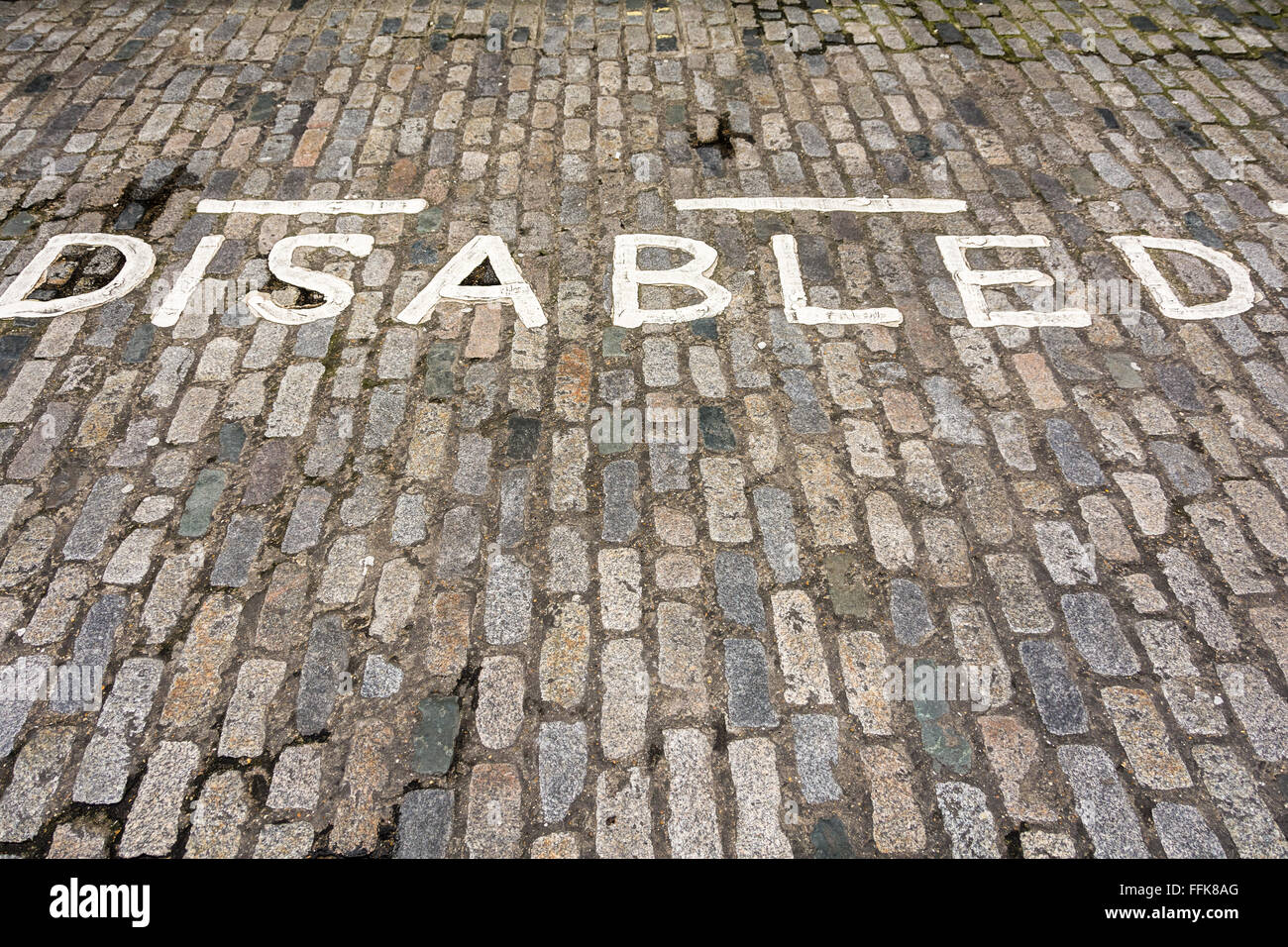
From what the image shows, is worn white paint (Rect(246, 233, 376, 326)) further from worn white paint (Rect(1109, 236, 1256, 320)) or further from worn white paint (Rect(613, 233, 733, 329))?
worn white paint (Rect(1109, 236, 1256, 320))

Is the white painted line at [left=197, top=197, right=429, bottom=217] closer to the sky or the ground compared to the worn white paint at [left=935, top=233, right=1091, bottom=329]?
closer to the sky

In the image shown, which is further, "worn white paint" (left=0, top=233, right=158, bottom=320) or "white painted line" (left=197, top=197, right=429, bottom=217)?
"white painted line" (left=197, top=197, right=429, bottom=217)

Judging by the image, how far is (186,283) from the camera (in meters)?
4.51

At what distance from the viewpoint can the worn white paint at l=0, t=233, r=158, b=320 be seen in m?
4.37

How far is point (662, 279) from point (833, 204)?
1.21m

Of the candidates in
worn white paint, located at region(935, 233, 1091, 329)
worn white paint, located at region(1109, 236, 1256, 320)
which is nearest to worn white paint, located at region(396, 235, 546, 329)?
worn white paint, located at region(935, 233, 1091, 329)

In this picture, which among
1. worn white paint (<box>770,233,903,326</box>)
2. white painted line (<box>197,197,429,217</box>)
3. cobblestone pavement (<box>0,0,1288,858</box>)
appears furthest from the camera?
white painted line (<box>197,197,429,217</box>)

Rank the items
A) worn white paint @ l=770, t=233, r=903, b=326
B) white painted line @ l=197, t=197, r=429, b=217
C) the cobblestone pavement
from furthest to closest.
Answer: white painted line @ l=197, t=197, r=429, b=217, worn white paint @ l=770, t=233, r=903, b=326, the cobblestone pavement

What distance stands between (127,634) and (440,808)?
1399 mm

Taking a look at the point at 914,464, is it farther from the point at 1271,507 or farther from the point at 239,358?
the point at 239,358

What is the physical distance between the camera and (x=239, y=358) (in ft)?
13.6

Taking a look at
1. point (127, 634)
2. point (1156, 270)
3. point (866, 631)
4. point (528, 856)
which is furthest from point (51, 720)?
point (1156, 270)

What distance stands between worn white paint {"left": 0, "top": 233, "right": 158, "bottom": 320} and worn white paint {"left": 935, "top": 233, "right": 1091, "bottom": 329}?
168 inches

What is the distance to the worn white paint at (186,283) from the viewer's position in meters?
4.34
